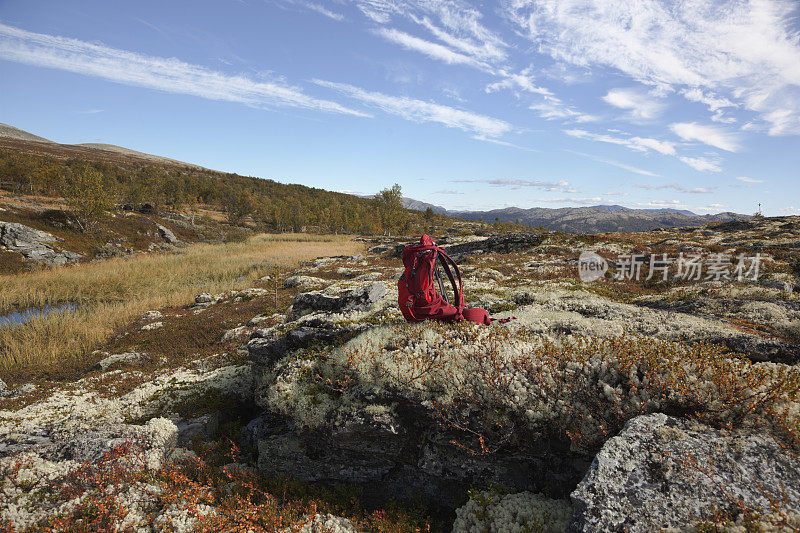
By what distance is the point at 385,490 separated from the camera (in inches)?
224

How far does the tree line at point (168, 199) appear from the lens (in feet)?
149

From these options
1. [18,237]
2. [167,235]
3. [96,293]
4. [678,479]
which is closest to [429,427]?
[678,479]

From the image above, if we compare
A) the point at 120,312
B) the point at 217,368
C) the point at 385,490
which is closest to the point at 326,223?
the point at 120,312

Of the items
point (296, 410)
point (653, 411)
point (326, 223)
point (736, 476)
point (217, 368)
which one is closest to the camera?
point (736, 476)

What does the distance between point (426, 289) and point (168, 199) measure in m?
107

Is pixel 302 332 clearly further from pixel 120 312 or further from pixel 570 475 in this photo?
pixel 120 312

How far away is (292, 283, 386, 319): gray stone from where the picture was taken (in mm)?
10922

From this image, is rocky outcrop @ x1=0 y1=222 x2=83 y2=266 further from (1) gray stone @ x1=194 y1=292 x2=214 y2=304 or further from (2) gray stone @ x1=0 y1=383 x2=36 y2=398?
(2) gray stone @ x1=0 y1=383 x2=36 y2=398

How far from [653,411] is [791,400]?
154 cm

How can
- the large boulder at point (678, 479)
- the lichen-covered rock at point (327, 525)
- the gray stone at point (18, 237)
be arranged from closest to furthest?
the large boulder at point (678, 479), the lichen-covered rock at point (327, 525), the gray stone at point (18, 237)

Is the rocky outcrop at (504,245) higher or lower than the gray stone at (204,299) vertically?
higher

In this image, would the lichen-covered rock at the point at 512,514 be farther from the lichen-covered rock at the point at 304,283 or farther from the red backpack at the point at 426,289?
the lichen-covered rock at the point at 304,283

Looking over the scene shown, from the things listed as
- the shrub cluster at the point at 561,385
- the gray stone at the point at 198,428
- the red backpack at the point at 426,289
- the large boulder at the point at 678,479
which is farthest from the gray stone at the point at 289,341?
the large boulder at the point at 678,479

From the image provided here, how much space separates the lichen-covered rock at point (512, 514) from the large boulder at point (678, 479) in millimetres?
770
